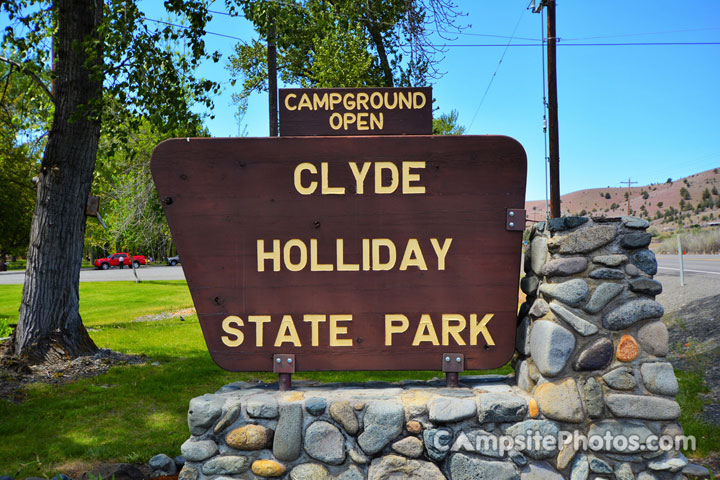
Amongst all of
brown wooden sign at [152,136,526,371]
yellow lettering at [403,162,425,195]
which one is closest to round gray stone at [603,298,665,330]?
brown wooden sign at [152,136,526,371]

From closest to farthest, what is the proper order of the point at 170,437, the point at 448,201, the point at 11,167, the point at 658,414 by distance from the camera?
the point at 658,414, the point at 448,201, the point at 170,437, the point at 11,167

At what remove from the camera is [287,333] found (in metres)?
3.55

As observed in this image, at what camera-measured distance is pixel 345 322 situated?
3545 mm

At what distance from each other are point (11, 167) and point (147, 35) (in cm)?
2875

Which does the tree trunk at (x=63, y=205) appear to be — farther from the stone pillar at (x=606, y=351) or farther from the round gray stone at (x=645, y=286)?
the round gray stone at (x=645, y=286)

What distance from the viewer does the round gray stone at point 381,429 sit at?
3.24 m

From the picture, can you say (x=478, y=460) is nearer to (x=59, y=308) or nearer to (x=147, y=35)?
(x=59, y=308)

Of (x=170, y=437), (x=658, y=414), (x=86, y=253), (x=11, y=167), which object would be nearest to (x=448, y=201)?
(x=658, y=414)

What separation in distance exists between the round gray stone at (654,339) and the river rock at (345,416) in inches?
78.0

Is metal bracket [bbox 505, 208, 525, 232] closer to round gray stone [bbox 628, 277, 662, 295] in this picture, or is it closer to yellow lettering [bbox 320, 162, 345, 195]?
round gray stone [bbox 628, 277, 662, 295]

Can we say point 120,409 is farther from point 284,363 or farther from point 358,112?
point 358,112

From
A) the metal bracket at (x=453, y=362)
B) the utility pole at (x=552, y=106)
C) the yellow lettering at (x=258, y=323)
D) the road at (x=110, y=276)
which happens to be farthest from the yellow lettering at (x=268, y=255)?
the road at (x=110, y=276)

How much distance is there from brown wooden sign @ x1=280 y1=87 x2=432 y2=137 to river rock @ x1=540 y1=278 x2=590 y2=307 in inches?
57.1

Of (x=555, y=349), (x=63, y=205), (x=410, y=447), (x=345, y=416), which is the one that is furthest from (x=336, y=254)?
(x=63, y=205)
